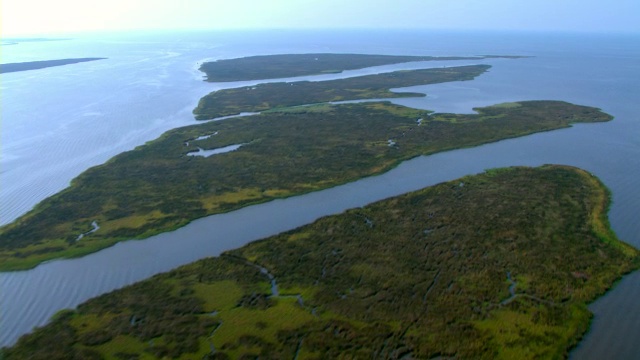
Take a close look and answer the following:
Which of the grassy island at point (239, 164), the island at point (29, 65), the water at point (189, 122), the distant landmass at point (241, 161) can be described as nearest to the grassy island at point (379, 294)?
the water at point (189, 122)

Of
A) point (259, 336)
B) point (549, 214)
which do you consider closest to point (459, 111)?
point (549, 214)

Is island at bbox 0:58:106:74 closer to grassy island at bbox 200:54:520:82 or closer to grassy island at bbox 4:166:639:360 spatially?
grassy island at bbox 200:54:520:82

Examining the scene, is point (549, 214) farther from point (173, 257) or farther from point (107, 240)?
point (107, 240)

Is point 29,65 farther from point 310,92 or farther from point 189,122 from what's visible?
point 189,122

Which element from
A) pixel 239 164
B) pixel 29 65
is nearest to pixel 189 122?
pixel 239 164

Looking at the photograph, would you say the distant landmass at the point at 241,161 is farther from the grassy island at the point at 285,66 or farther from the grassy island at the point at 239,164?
the grassy island at the point at 285,66

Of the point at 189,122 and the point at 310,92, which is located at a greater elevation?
the point at 310,92
